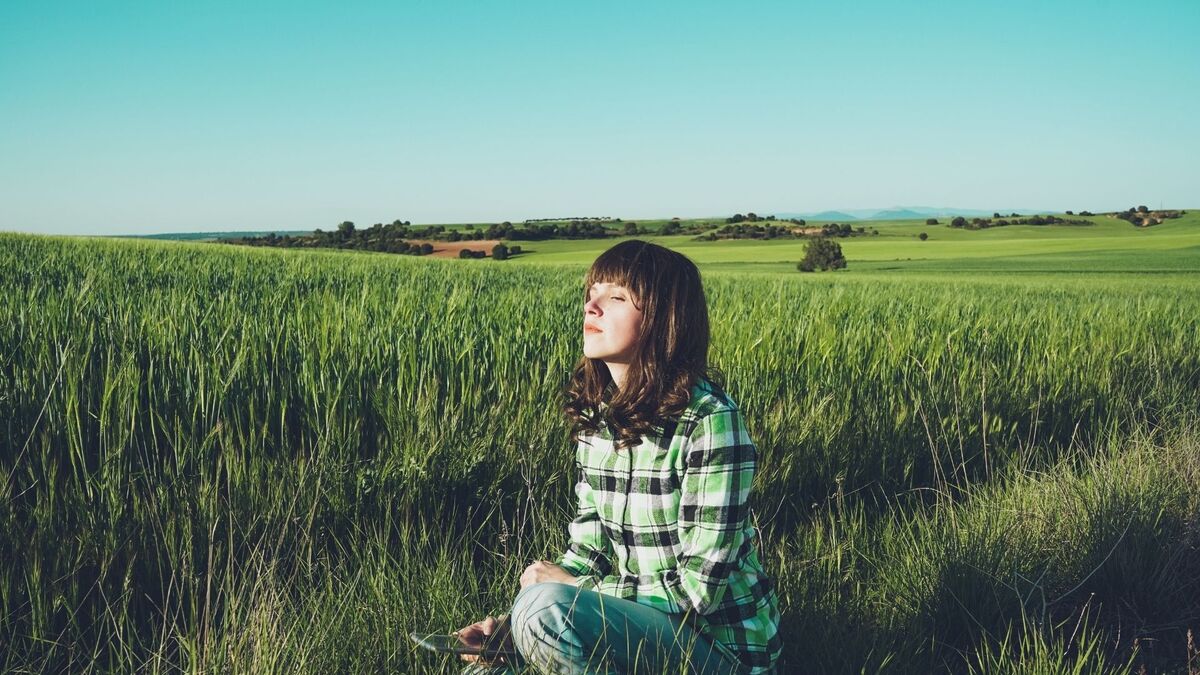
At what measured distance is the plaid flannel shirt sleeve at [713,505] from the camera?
1.48 m

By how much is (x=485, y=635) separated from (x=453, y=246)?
109 ft

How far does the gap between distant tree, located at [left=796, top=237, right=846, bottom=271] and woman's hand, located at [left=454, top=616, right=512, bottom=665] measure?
33.9m

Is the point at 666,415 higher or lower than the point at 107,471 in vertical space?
higher

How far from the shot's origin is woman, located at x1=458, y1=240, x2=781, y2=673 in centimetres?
149

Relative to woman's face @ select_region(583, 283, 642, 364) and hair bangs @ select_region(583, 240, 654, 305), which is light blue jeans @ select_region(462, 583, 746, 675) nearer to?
woman's face @ select_region(583, 283, 642, 364)

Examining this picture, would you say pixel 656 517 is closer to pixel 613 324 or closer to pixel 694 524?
pixel 694 524

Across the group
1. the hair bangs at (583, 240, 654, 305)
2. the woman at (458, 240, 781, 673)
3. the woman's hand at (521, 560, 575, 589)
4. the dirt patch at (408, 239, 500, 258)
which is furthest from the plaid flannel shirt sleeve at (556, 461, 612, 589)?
the dirt patch at (408, 239, 500, 258)

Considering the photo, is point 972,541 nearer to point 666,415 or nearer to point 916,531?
point 916,531

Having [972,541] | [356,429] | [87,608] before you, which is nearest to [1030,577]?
[972,541]

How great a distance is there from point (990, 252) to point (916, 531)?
44547 mm

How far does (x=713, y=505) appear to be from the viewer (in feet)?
4.88

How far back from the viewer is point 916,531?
2.94 meters

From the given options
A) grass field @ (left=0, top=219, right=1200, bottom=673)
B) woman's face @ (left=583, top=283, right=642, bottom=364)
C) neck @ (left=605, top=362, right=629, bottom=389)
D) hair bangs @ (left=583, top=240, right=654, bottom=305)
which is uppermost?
hair bangs @ (left=583, top=240, right=654, bottom=305)

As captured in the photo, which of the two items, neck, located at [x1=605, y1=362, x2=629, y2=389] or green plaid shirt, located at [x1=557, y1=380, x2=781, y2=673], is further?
neck, located at [x1=605, y1=362, x2=629, y2=389]
